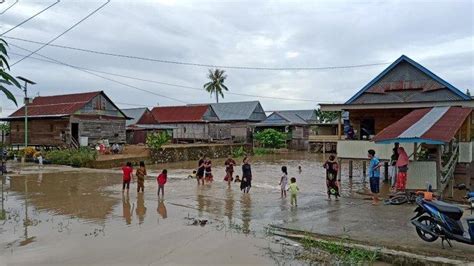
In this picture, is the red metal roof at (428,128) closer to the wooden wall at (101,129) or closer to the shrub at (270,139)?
the wooden wall at (101,129)

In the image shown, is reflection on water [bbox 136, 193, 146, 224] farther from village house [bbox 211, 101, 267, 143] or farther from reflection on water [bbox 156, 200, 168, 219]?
village house [bbox 211, 101, 267, 143]

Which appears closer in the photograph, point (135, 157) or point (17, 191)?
point (17, 191)

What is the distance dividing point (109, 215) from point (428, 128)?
9.71m

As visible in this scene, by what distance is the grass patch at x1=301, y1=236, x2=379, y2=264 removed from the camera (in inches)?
276

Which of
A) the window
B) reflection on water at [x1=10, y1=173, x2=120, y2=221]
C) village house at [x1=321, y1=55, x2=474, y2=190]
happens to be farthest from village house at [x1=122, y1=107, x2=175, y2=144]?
village house at [x1=321, y1=55, x2=474, y2=190]

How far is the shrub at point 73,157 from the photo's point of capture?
30.1m

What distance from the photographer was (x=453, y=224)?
7.32m

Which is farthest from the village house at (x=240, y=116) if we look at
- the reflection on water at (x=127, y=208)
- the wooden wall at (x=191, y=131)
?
the reflection on water at (x=127, y=208)

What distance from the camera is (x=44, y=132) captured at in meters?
39.6

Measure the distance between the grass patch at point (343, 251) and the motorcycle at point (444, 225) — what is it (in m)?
1.17

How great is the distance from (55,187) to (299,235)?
41.4ft

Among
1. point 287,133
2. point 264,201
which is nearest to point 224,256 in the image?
point 264,201

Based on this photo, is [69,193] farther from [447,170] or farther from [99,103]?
[99,103]

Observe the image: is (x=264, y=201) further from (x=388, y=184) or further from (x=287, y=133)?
(x=287, y=133)
